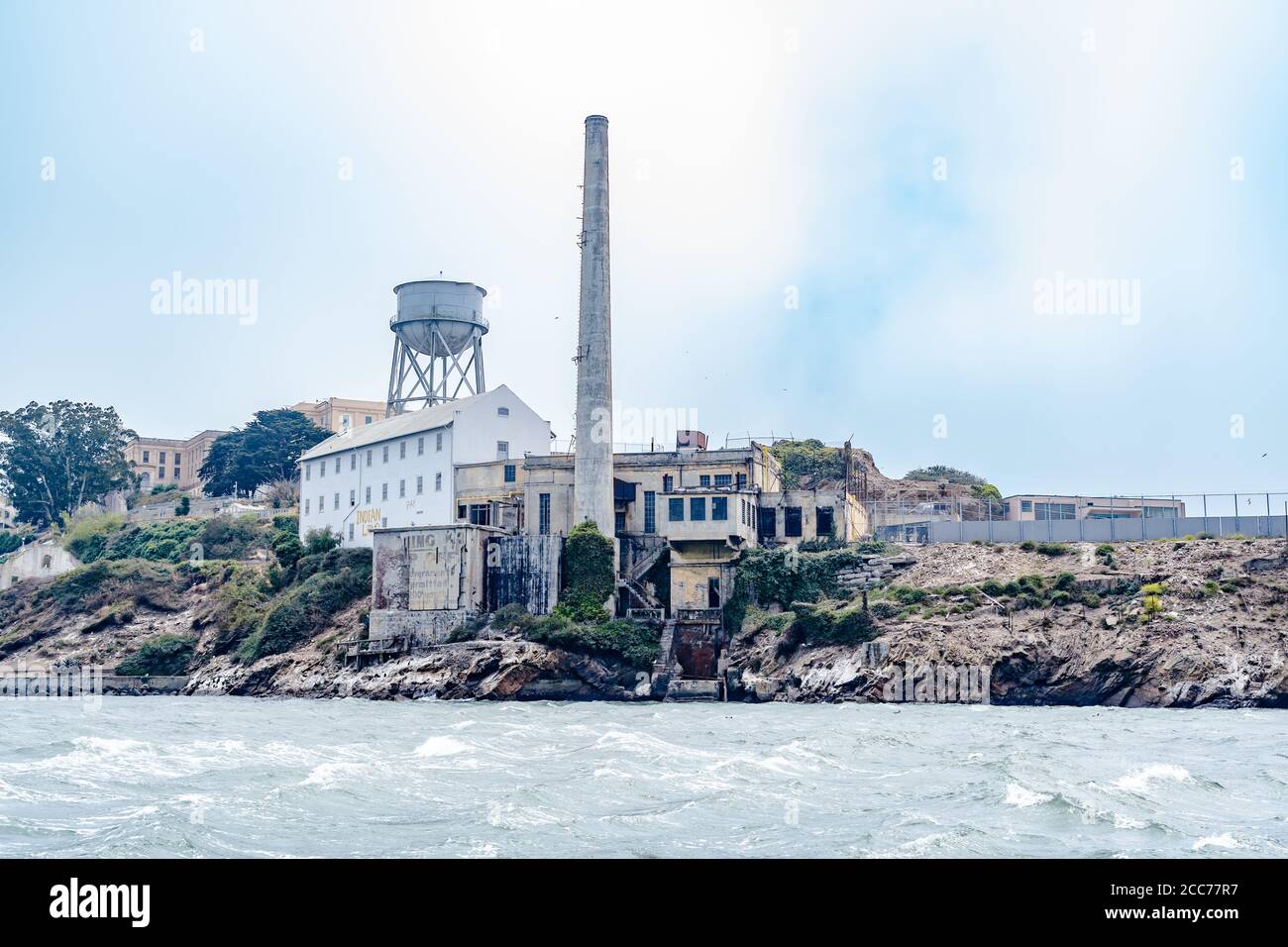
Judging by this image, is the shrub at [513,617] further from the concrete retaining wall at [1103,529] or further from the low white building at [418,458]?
the concrete retaining wall at [1103,529]

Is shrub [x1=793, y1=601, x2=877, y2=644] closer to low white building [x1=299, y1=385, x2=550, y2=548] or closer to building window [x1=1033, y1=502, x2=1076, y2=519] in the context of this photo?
low white building [x1=299, y1=385, x2=550, y2=548]

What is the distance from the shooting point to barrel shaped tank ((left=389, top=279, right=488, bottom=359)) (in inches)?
2955

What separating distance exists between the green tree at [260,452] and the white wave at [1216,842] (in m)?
85.4

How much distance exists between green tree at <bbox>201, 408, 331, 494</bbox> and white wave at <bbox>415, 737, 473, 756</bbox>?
220 ft

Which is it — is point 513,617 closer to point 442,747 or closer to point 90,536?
point 442,747

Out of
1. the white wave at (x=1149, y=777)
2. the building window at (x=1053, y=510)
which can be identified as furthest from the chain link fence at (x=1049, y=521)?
the white wave at (x=1149, y=777)

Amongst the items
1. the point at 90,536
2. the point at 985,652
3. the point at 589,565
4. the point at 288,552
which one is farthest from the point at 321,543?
the point at 985,652

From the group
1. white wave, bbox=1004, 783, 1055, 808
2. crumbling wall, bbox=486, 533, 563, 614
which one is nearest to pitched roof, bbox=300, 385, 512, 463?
crumbling wall, bbox=486, 533, 563, 614

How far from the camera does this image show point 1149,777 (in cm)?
2489

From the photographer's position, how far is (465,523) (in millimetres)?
57938

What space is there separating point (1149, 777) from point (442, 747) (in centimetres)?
1528
